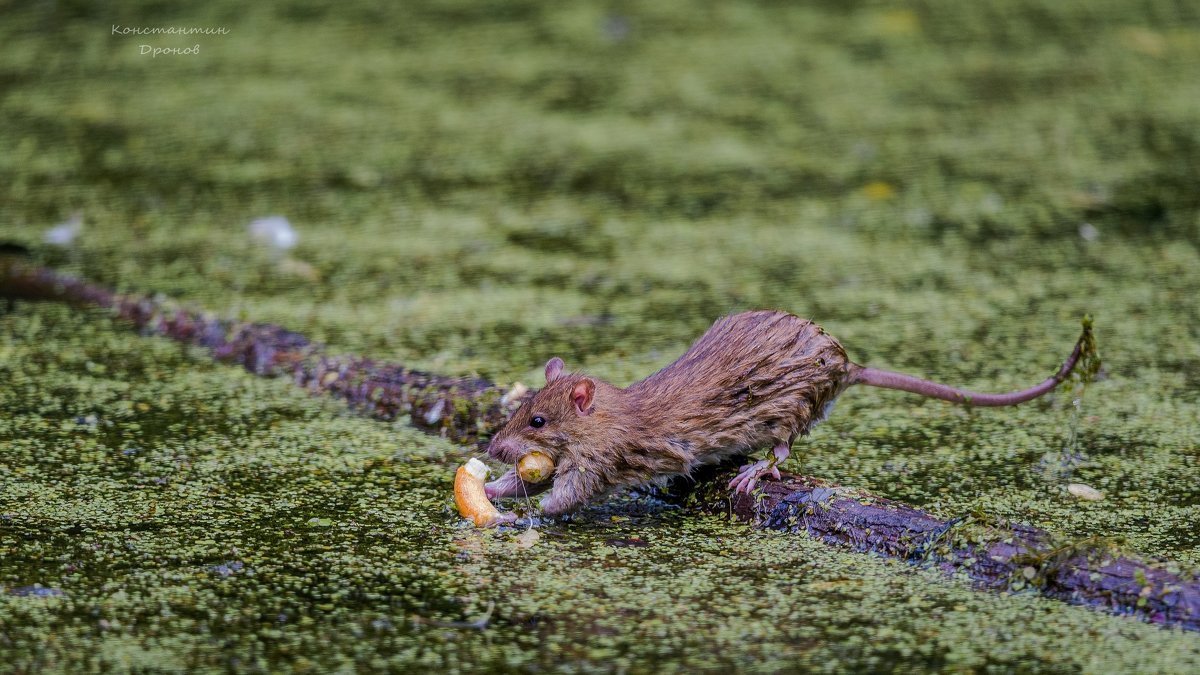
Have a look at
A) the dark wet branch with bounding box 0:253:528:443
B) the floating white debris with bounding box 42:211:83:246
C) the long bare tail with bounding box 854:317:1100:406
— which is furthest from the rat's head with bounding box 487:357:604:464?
the floating white debris with bounding box 42:211:83:246

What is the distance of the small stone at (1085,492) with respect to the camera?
2.35 metres

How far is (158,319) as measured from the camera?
3205 millimetres

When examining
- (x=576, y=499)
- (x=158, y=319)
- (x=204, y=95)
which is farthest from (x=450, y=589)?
(x=204, y=95)

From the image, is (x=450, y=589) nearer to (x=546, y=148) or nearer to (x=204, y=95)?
(x=546, y=148)

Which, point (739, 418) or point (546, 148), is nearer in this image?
point (739, 418)

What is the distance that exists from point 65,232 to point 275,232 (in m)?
0.58

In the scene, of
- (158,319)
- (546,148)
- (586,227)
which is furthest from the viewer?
(546,148)

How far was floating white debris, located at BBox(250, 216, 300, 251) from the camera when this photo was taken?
3.81 meters

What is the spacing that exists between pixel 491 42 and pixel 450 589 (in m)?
3.87


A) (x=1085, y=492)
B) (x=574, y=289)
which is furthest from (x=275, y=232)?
(x=1085, y=492)

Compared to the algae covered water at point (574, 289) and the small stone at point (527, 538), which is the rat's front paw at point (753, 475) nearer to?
the algae covered water at point (574, 289)

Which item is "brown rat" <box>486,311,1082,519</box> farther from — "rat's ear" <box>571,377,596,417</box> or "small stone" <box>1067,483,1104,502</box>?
"small stone" <box>1067,483,1104,502</box>

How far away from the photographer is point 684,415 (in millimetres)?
2285

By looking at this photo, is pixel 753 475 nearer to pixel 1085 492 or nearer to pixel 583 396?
pixel 583 396
